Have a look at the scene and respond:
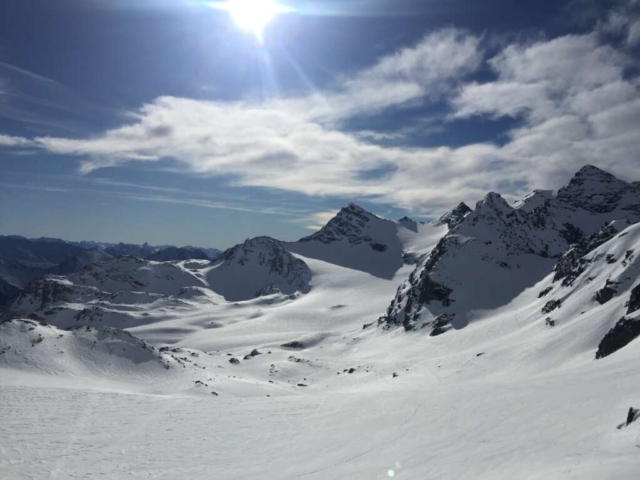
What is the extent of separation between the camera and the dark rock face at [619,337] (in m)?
35.2

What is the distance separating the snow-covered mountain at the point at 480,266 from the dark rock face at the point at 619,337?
146 feet

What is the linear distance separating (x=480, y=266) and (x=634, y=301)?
62722 millimetres

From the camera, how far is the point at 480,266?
339 feet

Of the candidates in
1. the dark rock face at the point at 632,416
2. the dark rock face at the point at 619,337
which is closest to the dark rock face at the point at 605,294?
the dark rock face at the point at 619,337

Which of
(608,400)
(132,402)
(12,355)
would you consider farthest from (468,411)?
(12,355)

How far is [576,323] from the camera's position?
48.4 metres

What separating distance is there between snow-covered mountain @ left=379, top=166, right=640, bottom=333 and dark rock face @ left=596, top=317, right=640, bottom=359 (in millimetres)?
44420

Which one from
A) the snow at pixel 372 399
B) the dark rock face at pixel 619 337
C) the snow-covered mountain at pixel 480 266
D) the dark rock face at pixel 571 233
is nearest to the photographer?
the snow at pixel 372 399

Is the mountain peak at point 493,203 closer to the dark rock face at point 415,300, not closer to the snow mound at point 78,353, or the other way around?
the dark rock face at point 415,300

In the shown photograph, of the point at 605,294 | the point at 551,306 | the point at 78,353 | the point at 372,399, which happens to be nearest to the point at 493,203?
the point at 551,306

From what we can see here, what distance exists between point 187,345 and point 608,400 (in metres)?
125

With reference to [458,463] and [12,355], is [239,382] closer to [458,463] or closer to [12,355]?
[12,355]

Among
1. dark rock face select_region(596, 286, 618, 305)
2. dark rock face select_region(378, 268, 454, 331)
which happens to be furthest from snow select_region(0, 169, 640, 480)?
dark rock face select_region(378, 268, 454, 331)

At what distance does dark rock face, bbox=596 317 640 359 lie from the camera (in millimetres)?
35156
